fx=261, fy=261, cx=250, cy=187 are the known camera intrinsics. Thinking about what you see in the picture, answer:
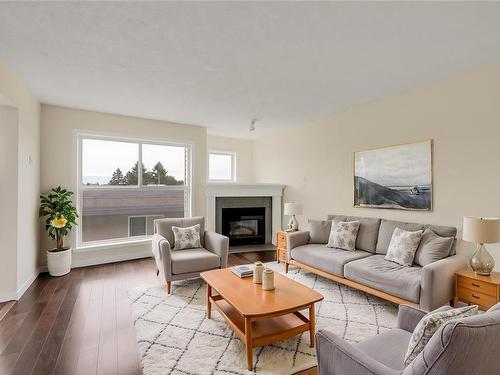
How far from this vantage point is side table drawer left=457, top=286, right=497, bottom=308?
2.34 metres

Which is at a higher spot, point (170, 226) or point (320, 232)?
point (170, 226)

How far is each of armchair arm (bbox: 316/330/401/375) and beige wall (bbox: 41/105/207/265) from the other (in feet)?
13.7

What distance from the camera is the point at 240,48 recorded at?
2.42 meters

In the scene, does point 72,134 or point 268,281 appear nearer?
point 268,281

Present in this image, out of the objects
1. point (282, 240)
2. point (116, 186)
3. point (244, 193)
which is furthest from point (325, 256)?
point (116, 186)

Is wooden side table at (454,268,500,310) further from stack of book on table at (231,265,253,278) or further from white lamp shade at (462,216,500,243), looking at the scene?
stack of book on table at (231,265,253,278)

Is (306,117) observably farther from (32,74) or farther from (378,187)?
(32,74)

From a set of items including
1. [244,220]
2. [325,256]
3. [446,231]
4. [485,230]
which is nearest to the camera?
[485,230]

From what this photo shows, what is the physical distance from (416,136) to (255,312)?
9.94 feet

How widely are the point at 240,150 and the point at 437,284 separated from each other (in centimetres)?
502

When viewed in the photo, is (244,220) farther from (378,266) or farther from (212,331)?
(212,331)

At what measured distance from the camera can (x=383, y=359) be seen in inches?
56.3

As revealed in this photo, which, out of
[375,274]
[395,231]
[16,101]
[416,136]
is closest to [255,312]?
[375,274]

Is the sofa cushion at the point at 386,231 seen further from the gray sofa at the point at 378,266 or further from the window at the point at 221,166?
the window at the point at 221,166
